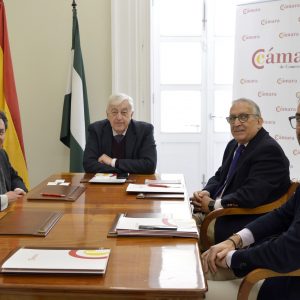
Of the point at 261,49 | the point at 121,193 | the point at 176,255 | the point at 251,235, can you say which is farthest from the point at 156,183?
the point at 261,49

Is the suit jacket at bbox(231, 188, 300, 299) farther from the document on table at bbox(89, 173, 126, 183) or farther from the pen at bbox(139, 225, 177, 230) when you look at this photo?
the document on table at bbox(89, 173, 126, 183)

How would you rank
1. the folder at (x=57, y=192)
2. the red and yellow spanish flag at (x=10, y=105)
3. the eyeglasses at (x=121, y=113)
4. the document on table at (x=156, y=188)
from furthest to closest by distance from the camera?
the red and yellow spanish flag at (x=10, y=105)
the eyeglasses at (x=121, y=113)
the document on table at (x=156, y=188)
the folder at (x=57, y=192)

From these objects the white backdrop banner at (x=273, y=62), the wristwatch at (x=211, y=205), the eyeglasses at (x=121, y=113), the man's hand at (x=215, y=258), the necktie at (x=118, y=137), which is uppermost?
the white backdrop banner at (x=273, y=62)

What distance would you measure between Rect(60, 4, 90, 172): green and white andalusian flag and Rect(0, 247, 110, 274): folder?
2672 mm

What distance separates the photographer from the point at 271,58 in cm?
396

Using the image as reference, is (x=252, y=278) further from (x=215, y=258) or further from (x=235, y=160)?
(x=235, y=160)

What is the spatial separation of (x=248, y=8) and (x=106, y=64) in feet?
4.94

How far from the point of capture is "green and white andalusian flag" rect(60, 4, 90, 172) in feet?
13.0

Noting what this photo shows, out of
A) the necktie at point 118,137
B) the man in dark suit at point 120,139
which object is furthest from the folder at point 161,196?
the necktie at point 118,137

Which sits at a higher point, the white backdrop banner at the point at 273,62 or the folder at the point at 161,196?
the white backdrop banner at the point at 273,62

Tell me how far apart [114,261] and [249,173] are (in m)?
1.34

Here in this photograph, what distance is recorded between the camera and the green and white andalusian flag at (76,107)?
3.97 m

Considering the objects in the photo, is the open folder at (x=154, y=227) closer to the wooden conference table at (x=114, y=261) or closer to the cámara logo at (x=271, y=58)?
the wooden conference table at (x=114, y=261)

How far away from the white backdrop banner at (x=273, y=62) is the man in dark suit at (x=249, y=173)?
4.91 feet
